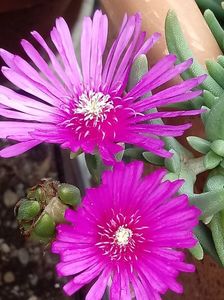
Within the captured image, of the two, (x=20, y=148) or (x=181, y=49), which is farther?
(x=181, y=49)

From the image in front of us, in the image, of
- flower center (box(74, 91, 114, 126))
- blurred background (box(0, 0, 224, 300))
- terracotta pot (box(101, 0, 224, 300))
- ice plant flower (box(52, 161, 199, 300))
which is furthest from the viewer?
blurred background (box(0, 0, 224, 300))

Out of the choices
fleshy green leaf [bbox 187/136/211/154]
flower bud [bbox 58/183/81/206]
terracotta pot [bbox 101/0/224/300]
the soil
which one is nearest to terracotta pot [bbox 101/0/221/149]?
terracotta pot [bbox 101/0/224/300]

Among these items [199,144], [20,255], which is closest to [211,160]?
[199,144]

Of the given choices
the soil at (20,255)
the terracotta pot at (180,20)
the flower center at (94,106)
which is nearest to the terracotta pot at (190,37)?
the terracotta pot at (180,20)

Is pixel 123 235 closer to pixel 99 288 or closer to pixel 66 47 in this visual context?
pixel 99 288

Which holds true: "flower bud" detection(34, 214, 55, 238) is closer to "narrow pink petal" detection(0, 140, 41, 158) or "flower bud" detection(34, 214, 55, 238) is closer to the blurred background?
"narrow pink petal" detection(0, 140, 41, 158)

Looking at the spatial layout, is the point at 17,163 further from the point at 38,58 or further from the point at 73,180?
the point at 38,58
